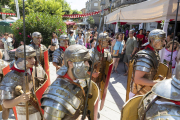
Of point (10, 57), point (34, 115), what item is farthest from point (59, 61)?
point (10, 57)

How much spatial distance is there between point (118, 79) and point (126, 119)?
4.07 m

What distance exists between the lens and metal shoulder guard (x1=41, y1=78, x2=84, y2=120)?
1.22m

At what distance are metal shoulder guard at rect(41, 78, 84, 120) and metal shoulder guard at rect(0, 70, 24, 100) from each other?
0.64m

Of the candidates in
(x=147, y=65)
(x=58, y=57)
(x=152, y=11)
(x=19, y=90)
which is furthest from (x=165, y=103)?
(x=152, y=11)

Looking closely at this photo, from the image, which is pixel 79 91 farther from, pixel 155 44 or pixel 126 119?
pixel 155 44

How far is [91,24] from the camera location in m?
35.6

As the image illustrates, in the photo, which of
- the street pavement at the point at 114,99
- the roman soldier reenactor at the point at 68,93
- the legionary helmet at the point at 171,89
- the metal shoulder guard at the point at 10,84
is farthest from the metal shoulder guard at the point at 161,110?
the street pavement at the point at 114,99

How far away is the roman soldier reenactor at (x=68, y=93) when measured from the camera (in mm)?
1231

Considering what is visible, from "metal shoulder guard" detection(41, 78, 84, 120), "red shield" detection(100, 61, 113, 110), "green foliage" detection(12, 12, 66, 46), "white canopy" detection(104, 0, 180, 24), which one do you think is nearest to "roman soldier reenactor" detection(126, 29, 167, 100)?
"red shield" detection(100, 61, 113, 110)

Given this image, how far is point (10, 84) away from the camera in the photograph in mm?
1688

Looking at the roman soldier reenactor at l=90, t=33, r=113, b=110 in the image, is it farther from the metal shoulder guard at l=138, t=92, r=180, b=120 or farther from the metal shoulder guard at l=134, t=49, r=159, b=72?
the metal shoulder guard at l=138, t=92, r=180, b=120

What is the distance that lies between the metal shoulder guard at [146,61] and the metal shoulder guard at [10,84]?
5.75 feet

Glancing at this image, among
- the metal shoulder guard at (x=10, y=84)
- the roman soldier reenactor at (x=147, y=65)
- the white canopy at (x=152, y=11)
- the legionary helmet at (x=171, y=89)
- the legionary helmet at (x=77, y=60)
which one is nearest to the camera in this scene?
the legionary helmet at (x=171, y=89)

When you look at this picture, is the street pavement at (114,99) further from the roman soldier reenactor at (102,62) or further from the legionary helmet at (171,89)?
the legionary helmet at (171,89)
